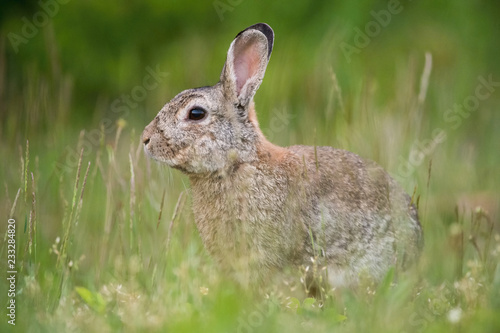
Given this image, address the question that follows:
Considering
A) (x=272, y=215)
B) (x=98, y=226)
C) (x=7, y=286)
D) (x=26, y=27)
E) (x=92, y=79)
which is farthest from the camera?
(x=92, y=79)

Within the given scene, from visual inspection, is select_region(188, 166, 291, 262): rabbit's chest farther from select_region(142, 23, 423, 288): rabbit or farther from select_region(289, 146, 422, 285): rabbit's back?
select_region(289, 146, 422, 285): rabbit's back

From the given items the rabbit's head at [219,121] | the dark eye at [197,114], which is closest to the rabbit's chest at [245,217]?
the rabbit's head at [219,121]

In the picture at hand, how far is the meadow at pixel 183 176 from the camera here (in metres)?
3.99

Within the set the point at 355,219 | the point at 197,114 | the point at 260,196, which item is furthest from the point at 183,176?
the point at 355,219

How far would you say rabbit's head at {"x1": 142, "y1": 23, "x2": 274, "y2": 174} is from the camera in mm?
4793

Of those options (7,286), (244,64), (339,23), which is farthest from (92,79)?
(7,286)

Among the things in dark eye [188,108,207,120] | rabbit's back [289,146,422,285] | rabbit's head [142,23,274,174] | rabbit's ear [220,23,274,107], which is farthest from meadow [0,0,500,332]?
rabbit's ear [220,23,274,107]

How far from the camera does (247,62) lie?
5066 millimetres

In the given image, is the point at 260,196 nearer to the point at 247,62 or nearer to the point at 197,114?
the point at 197,114

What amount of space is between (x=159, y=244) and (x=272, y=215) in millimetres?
803

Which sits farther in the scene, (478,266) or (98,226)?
(98,226)

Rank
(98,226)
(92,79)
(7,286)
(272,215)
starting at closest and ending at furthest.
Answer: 1. (7,286)
2. (272,215)
3. (98,226)
4. (92,79)

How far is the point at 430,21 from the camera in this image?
32.9 feet

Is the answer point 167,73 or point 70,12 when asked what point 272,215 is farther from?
point 70,12
